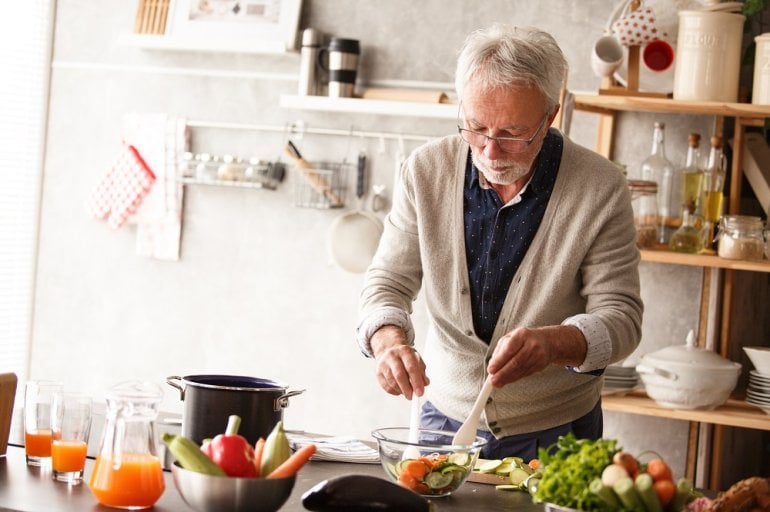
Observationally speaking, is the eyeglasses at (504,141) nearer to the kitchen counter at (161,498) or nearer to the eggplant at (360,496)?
the kitchen counter at (161,498)

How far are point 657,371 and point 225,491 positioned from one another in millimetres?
2158

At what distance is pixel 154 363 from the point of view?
15.1 ft

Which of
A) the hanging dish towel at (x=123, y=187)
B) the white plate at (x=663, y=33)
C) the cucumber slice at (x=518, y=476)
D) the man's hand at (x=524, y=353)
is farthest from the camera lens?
the hanging dish towel at (x=123, y=187)

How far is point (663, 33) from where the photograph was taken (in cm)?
360

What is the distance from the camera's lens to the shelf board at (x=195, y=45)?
4.23 meters

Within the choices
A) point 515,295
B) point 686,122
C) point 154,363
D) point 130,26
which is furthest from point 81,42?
point 515,295

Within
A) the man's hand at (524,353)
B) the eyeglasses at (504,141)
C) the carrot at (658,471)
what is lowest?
the carrot at (658,471)

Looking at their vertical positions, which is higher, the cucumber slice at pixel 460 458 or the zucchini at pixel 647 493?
the zucchini at pixel 647 493

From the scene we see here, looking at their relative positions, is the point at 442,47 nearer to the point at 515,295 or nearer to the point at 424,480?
the point at 515,295

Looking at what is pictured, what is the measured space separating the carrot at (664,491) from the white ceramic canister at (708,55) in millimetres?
2141

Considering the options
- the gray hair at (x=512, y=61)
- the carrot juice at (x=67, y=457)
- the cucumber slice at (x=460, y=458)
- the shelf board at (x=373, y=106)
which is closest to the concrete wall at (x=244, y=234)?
the shelf board at (x=373, y=106)

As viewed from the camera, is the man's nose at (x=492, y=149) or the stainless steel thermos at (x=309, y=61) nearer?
the man's nose at (x=492, y=149)

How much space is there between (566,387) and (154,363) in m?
2.43

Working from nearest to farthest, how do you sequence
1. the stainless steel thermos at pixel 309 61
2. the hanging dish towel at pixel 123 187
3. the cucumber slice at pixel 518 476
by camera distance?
the cucumber slice at pixel 518 476
the stainless steel thermos at pixel 309 61
the hanging dish towel at pixel 123 187
